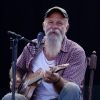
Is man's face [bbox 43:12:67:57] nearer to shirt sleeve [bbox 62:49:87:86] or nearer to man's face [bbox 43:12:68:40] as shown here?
man's face [bbox 43:12:68:40]

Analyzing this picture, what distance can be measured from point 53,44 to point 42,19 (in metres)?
1.35

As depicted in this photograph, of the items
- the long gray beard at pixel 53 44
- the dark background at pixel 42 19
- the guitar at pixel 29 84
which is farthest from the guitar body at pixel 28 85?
the dark background at pixel 42 19

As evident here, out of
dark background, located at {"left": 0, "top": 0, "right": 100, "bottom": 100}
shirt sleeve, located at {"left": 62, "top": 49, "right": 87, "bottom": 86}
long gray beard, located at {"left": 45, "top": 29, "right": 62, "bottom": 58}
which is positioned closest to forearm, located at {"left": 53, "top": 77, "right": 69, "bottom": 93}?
shirt sleeve, located at {"left": 62, "top": 49, "right": 87, "bottom": 86}

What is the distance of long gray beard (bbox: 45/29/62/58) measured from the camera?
3805 millimetres

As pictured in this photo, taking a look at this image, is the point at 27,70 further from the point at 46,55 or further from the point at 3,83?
the point at 3,83

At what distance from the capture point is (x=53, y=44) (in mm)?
3840

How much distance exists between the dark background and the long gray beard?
1.28m

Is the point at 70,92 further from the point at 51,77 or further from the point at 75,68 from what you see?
the point at 75,68

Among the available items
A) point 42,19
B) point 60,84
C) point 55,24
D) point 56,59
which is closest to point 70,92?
point 60,84

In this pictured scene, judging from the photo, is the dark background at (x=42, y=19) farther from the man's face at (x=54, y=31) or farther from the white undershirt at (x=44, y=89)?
the white undershirt at (x=44, y=89)

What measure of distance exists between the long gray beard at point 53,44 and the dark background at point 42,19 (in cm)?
128

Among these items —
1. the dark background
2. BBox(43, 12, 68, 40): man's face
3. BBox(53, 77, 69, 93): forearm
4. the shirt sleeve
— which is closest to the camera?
BBox(53, 77, 69, 93): forearm

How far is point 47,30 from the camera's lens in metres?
3.82

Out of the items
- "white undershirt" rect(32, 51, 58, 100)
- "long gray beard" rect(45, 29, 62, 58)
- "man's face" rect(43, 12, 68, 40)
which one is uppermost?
"man's face" rect(43, 12, 68, 40)
